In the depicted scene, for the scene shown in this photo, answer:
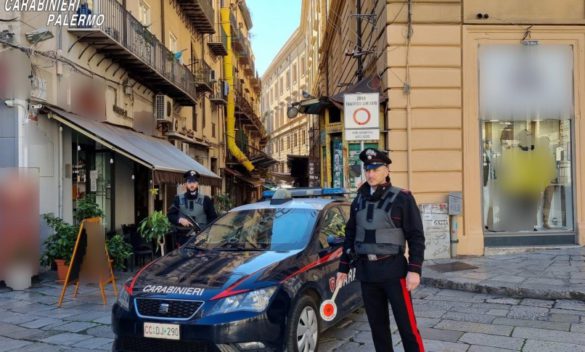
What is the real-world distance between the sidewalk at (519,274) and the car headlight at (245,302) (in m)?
4.68

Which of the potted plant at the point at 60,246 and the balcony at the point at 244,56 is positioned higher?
the balcony at the point at 244,56

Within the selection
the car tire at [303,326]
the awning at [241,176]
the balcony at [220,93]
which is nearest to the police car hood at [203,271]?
the car tire at [303,326]

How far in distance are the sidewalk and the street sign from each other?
258 centimetres

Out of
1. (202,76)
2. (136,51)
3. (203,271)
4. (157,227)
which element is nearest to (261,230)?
(203,271)

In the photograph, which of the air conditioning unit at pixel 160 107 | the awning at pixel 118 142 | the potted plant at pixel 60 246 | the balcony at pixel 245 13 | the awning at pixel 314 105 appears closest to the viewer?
the potted plant at pixel 60 246

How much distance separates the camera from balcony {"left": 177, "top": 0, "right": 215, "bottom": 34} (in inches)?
787

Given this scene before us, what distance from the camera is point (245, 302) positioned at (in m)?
4.43

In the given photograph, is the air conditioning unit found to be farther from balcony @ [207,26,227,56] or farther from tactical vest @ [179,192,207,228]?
balcony @ [207,26,227,56]

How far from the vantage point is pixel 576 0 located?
11.2 m

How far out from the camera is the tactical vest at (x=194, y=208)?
7930mm

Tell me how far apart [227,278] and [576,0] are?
404 inches

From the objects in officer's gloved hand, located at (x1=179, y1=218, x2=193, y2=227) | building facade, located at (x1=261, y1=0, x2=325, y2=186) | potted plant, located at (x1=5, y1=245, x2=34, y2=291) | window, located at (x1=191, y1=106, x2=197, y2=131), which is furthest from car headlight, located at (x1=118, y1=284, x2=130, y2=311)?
building facade, located at (x1=261, y1=0, x2=325, y2=186)

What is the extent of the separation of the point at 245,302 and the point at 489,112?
8.59 meters

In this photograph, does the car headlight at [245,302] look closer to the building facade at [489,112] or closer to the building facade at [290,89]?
the building facade at [489,112]
